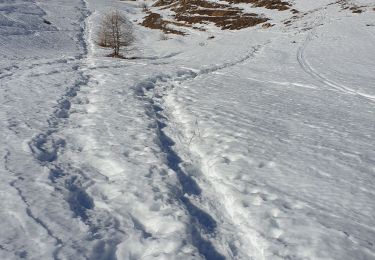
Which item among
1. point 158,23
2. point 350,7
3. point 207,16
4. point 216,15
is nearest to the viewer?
point 350,7

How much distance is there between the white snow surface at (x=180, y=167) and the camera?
20.8ft

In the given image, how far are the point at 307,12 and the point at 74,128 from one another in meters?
61.5

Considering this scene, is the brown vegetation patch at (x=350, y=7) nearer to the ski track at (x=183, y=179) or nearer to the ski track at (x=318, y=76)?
the ski track at (x=318, y=76)

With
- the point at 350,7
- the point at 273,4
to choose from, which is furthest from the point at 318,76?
the point at 273,4

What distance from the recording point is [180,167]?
30.2ft

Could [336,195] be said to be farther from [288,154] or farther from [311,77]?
[311,77]

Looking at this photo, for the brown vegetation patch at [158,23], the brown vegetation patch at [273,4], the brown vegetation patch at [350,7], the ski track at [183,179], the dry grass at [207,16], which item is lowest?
the brown vegetation patch at [158,23]

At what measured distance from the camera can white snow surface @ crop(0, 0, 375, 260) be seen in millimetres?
6344

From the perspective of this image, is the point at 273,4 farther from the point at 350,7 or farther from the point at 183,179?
the point at 183,179

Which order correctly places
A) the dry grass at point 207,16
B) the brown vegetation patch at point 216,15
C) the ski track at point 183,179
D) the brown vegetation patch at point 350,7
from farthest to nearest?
the dry grass at point 207,16
the brown vegetation patch at point 216,15
the brown vegetation patch at point 350,7
the ski track at point 183,179

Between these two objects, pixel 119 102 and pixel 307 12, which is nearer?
pixel 119 102

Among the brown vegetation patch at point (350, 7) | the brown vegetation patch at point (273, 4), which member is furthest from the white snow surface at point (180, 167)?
the brown vegetation patch at point (273, 4)

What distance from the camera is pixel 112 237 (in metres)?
6.30

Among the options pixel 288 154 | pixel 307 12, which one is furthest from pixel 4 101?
pixel 307 12
